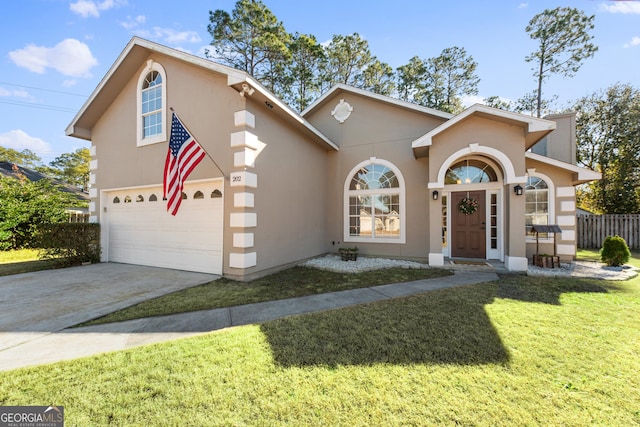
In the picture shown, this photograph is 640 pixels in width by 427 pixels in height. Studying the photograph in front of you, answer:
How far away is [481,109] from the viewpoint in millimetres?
6656

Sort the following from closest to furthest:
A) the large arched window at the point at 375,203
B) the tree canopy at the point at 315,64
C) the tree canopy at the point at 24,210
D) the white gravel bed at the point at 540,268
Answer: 1. the white gravel bed at the point at 540,268
2. the large arched window at the point at 375,203
3. the tree canopy at the point at 24,210
4. the tree canopy at the point at 315,64

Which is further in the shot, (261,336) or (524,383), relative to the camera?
(261,336)

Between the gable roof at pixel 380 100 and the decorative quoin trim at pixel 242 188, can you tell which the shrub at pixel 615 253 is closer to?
the gable roof at pixel 380 100

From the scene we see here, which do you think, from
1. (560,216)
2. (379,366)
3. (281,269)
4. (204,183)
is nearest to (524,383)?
(379,366)

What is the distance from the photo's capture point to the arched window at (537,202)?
823cm

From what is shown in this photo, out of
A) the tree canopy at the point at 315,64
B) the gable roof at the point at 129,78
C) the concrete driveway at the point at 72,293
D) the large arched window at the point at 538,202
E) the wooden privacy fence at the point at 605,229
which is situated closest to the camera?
the concrete driveway at the point at 72,293

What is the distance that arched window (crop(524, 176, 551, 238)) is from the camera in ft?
27.0

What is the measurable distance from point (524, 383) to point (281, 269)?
559cm

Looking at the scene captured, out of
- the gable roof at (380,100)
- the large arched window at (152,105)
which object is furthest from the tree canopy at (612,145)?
the large arched window at (152,105)

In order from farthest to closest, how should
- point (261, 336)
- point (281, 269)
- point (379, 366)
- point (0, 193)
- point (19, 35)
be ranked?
1. point (0, 193)
2. point (19, 35)
3. point (281, 269)
4. point (261, 336)
5. point (379, 366)

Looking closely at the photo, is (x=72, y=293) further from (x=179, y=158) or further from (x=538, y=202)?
(x=538, y=202)

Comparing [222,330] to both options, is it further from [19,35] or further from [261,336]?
[19,35]

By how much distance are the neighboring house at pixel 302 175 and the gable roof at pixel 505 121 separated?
4 cm

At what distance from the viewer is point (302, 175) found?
8070 mm
